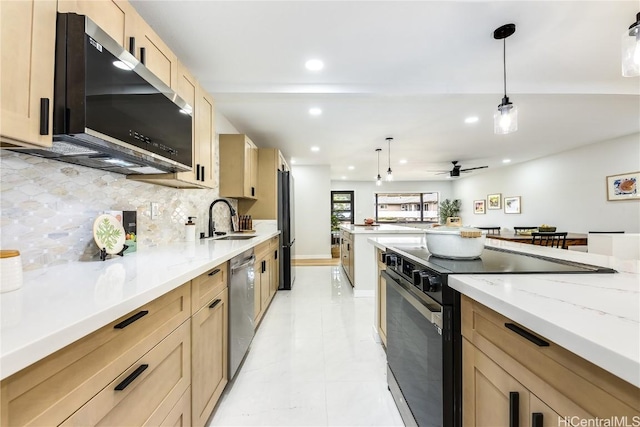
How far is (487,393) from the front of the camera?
0.85 m

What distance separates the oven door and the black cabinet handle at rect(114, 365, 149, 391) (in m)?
1.05

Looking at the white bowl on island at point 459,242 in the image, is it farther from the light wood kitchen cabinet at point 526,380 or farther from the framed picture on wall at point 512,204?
the framed picture on wall at point 512,204

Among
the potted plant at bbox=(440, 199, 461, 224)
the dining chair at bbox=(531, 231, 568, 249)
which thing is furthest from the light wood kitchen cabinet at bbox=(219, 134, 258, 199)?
the potted plant at bbox=(440, 199, 461, 224)

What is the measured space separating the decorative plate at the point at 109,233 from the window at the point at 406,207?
31.8ft

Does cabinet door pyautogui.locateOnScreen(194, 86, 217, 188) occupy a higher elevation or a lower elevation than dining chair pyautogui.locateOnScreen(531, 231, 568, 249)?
higher

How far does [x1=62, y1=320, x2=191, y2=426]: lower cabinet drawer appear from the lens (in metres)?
0.70

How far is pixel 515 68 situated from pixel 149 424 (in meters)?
3.46

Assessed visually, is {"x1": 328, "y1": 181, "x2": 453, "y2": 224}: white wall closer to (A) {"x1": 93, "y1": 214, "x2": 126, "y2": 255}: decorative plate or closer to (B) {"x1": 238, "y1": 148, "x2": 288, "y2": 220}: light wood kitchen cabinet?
(B) {"x1": 238, "y1": 148, "x2": 288, "y2": 220}: light wood kitchen cabinet

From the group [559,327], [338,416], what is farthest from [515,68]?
[338,416]

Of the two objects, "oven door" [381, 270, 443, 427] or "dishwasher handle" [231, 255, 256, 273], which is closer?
"oven door" [381, 270, 443, 427]

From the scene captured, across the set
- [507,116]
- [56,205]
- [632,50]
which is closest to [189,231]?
[56,205]

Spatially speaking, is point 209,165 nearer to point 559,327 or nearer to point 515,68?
point 559,327

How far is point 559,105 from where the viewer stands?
3.30m

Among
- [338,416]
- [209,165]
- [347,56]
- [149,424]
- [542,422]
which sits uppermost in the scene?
[347,56]
